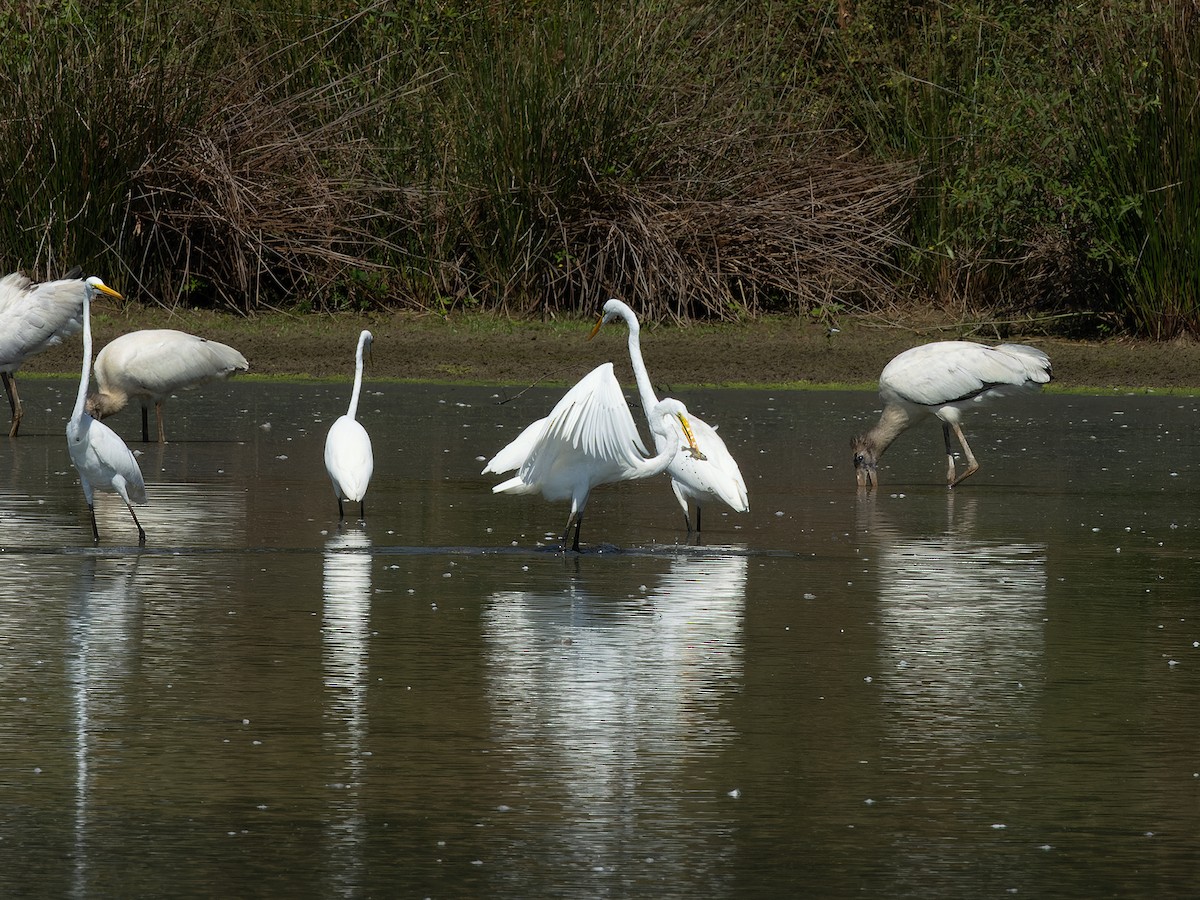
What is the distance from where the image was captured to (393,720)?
665 centimetres

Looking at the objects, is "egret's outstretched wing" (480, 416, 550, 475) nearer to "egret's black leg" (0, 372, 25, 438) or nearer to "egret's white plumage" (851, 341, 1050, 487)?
"egret's white plumage" (851, 341, 1050, 487)

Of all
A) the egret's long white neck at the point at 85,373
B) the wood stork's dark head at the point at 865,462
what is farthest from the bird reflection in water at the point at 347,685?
the wood stork's dark head at the point at 865,462

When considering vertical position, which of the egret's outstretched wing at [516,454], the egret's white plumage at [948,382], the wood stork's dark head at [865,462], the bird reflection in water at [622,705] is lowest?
the bird reflection in water at [622,705]

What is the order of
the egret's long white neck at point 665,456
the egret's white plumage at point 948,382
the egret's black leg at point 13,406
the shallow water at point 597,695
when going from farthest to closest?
the egret's black leg at point 13,406
the egret's white plumage at point 948,382
the egret's long white neck at point 665,456
the shallow water at point 597,695

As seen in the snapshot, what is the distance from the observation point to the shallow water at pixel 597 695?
17.1ft

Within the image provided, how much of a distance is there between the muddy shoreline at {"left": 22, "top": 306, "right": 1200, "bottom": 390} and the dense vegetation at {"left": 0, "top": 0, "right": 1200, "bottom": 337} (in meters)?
0.55

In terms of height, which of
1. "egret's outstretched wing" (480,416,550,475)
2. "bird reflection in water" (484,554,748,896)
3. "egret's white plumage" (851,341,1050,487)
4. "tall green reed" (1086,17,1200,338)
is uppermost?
"tall green reed" (1086,17,1200,338)

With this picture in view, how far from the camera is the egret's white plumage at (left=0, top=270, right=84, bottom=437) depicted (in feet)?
55.9

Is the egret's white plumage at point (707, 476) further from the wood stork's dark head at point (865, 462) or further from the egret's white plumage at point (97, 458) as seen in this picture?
the egret's white plumage at point (97, 458)

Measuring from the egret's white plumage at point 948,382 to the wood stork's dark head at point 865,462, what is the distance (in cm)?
41

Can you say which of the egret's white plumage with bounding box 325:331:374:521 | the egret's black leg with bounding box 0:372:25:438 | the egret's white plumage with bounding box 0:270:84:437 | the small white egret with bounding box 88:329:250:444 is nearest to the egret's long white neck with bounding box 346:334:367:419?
the egret's white plumage with bounding box 325:331:374:521

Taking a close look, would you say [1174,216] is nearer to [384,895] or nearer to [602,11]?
[602,11]

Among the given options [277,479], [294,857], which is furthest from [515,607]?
[277,479]

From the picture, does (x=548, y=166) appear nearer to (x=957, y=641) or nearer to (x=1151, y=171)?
(x=1151, y=171)
